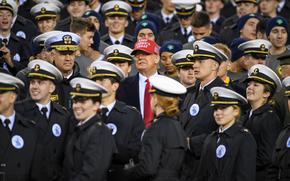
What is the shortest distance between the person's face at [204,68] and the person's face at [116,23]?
4.46 m

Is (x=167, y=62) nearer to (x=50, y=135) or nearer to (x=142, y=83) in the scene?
(x=142, y=83)

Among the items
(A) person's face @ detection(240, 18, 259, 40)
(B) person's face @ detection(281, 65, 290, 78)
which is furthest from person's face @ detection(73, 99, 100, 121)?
(A) person's face @ detection(240, 18, 259, 40)

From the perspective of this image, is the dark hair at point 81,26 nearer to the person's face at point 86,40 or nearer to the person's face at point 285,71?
the person's face at point 86,40

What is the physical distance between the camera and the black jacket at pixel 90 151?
1297 cm

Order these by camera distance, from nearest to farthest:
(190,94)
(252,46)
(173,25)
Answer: (190,94), (252,46), (173,25)

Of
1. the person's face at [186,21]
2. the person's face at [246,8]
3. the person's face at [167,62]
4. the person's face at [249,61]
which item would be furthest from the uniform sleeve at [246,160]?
the person's face at [246,8]

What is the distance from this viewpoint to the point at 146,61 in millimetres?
16391

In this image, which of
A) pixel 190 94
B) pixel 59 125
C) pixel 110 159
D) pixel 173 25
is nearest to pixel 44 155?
pixel 59 125

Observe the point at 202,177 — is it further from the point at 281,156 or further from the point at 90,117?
the point at 90,117

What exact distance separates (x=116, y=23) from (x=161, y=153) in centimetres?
655

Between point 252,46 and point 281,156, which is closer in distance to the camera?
point 281,156

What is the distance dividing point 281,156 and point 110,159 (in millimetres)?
2737

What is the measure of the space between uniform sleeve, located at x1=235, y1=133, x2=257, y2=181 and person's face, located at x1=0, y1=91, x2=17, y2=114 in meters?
2.93

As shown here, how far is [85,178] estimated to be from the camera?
42.5 feet
